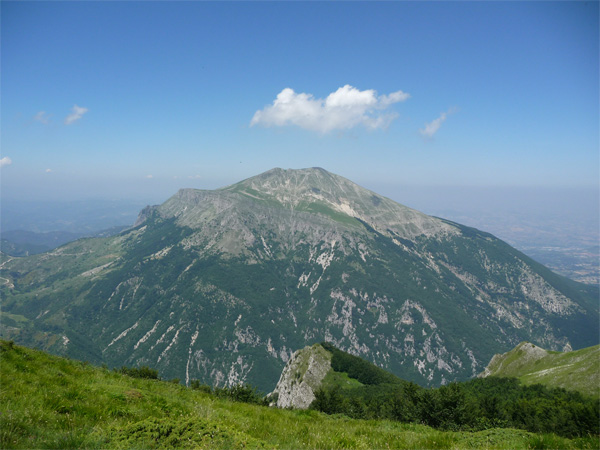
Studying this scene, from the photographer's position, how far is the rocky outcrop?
12711cm

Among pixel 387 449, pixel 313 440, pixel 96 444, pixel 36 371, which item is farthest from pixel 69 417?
pixel 387 449

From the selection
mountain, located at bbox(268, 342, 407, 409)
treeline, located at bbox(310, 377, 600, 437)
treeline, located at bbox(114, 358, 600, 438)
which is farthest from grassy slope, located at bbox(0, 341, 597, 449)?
mountain, located at bbox(268, 342, 407, 409)

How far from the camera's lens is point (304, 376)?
13462cm

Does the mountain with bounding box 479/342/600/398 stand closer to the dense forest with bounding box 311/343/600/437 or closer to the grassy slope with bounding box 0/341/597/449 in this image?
the dense forest with bounding box 311/343/600/437

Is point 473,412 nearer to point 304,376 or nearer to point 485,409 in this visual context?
point 485,409

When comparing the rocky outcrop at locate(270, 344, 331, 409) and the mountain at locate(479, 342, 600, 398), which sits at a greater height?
the mountain at locate(479, 342, 600, 398)

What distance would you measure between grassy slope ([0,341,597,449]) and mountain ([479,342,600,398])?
290 feet

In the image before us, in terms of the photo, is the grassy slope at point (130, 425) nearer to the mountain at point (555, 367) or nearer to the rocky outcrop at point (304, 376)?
the mountain at point (555, 367)

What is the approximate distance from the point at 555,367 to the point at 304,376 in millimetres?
98085

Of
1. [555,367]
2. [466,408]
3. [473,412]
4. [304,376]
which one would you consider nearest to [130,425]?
[466,408]

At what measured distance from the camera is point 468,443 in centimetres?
1209

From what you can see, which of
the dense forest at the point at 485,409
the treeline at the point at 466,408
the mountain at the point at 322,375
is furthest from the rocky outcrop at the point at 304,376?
the treeline at the point at 466,408

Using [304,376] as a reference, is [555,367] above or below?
above

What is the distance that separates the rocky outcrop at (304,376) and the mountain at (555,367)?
7964 cm
